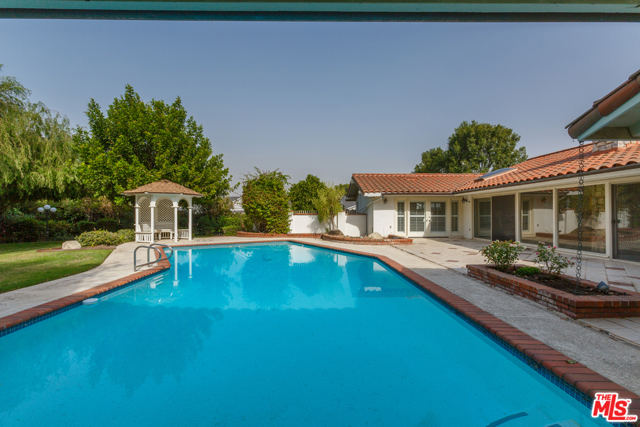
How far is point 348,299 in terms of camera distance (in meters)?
6.02

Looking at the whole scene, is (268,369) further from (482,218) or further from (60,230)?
(60,230)

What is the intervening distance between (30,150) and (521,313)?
1638 cm

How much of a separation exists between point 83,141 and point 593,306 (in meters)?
20.0

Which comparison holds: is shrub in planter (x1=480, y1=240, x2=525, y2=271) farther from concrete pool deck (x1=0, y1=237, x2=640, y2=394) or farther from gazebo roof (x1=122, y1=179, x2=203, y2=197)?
gazebo roof (x1=122, y1=179, x2=203, y2=197)

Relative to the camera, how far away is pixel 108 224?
18.5 meters

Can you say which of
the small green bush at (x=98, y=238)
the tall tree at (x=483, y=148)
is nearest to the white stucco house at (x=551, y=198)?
the small green bush at (x=98, y=238)

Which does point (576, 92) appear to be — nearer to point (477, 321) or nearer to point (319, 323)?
point (477, 321)

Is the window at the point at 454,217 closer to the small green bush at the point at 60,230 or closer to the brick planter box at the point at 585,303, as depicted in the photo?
the brick planter box at the point at 585,303

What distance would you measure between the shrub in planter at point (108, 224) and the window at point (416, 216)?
59.3 feet

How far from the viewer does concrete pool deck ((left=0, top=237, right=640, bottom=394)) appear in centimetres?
277

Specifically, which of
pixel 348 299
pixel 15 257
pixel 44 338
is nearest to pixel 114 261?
pixel 15 257
